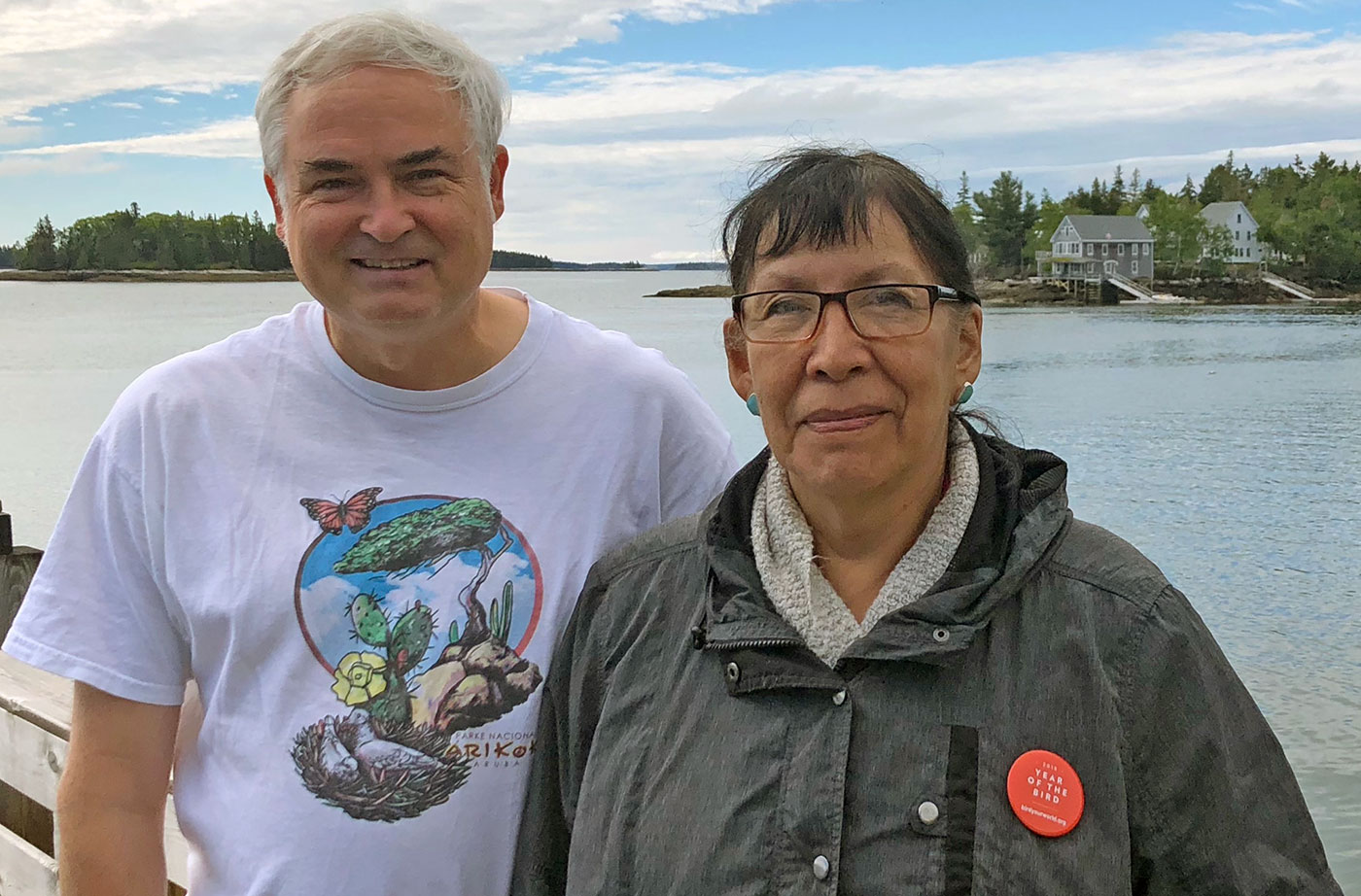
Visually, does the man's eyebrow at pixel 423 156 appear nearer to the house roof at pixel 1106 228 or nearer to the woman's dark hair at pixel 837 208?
the woman's dark hair at pixel 837 208

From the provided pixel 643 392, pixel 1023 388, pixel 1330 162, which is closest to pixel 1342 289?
pixel 1330 162

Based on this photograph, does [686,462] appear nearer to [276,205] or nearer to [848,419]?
[848,419]

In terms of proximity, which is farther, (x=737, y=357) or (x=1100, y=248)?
(x=1100, y=248)

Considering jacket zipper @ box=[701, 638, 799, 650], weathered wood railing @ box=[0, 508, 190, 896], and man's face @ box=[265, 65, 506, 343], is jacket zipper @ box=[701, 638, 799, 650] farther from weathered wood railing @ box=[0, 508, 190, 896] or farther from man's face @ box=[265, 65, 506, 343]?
weathered wood railing @ box=[0, 508, 190, 896]

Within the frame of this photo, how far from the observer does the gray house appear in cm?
8781

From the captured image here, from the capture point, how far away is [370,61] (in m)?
2.07

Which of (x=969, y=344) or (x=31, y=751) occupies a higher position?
(x=969, y=344)

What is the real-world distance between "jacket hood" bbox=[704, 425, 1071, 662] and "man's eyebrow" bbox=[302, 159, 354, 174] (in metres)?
0.83

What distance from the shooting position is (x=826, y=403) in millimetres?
1824

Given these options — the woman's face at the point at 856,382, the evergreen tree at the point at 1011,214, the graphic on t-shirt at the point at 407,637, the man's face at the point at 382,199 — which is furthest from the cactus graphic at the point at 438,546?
the evergreen tree at the point at 1011,214

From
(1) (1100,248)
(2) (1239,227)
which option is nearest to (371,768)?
(1) (1100,248)

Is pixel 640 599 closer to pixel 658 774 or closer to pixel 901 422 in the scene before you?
pixel 658 774

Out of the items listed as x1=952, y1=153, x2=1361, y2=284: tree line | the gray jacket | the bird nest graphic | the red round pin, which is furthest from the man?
x1=952, y1=153, x2=1361, y2=284: tree line

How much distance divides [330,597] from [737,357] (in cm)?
79
